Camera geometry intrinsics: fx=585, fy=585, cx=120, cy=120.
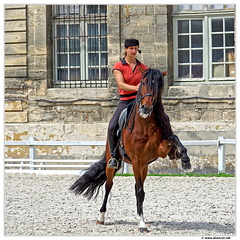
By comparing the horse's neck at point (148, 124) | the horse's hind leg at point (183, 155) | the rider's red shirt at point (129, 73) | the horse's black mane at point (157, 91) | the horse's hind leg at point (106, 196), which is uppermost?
the rider's red shirt at point (129, 73)

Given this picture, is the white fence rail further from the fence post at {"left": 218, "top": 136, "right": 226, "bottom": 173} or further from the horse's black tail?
the horse's black tail

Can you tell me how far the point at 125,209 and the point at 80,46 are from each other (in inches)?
267

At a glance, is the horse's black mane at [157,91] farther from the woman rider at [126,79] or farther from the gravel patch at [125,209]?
the gravel patch at [125,209]

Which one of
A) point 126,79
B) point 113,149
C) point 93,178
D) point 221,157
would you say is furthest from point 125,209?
point 221,157

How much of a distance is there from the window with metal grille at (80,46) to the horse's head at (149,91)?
773 centimetres

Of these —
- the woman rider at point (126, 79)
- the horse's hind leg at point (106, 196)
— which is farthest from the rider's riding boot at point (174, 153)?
the horse's hind leg at point (106, 196)

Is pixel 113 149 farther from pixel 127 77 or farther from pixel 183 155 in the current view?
pixel 183 155

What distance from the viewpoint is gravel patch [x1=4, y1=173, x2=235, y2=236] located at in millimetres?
6527

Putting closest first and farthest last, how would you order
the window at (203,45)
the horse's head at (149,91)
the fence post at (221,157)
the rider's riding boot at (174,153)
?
the horse's head at (149,91), the rider's riding boot at (174,153), the fence post at (221,157), the window at (203,45)

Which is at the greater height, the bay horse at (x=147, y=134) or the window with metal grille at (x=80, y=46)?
the window with metal grille at (x=80, y=46)

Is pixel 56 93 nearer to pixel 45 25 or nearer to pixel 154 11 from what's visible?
pixel 45 25

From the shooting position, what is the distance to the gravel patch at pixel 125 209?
6.53 meters

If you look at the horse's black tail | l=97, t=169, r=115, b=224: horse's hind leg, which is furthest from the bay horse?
the horse's black tail

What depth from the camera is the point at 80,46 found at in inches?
554
